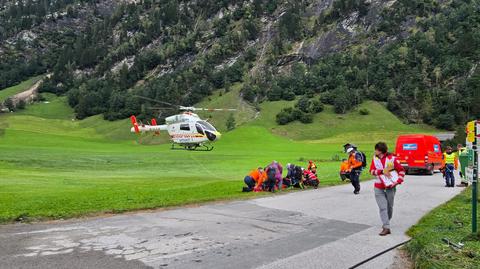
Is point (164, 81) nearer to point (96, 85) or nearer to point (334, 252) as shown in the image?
point (96, 85)

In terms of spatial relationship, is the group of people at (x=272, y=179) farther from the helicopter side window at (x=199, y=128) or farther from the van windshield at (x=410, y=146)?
the helicopter side window at (x=199, y=128)

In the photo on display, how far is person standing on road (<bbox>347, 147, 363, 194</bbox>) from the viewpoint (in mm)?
20500

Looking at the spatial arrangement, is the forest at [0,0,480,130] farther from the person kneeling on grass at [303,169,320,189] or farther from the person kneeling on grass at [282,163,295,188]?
the person kneeling on grass at [282,163,295,188]

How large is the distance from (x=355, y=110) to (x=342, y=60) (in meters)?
36.9

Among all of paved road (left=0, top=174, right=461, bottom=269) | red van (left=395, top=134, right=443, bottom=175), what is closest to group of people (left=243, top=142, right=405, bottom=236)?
paved road (left=0, top=174, right=461, bottom=269)

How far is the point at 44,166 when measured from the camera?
37.7 m

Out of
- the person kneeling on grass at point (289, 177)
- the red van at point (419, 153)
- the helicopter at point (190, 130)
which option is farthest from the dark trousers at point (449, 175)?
the helicopter at point (190, 130)

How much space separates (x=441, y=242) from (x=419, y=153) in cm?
2796

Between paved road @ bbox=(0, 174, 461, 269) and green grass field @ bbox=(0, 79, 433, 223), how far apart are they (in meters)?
2.64

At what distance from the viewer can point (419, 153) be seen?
35688 millimetres

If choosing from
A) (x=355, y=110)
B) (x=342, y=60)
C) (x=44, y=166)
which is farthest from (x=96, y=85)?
(x=44, y=166)

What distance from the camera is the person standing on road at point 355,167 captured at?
67.3 feet

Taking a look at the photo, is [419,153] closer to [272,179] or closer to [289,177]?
[289,177]

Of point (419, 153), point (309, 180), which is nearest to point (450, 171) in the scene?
point (309, 180)
